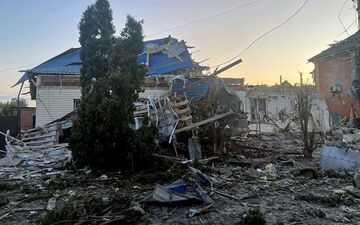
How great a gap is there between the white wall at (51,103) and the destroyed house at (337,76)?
18676 millimetres

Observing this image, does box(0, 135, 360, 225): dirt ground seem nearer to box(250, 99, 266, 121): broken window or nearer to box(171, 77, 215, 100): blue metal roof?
box(171, 77, 215, 100): blue metal roof

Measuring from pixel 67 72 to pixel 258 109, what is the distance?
545 inches

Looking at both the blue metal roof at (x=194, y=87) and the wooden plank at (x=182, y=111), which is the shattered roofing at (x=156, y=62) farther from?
the wooden plank at (x=182, y=111)

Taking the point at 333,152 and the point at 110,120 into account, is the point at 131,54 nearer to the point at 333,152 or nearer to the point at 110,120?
the point at 110,120

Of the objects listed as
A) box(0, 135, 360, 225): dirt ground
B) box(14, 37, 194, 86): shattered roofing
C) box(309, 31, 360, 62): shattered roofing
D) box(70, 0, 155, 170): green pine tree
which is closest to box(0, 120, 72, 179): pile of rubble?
box(0, 135, 360, 225): dirt ground

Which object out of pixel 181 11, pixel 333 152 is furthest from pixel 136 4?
pixel 333 152

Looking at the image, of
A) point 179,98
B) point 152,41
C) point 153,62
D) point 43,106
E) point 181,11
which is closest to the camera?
point 179,98

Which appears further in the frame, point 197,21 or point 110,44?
point 197,21

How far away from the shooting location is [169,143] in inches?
456

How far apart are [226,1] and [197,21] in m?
3.09

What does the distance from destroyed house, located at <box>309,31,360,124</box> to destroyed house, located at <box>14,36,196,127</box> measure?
1161cm

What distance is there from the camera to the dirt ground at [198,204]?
5645mm

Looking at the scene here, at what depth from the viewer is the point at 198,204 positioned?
6293 millimetres

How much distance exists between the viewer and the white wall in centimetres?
1858
